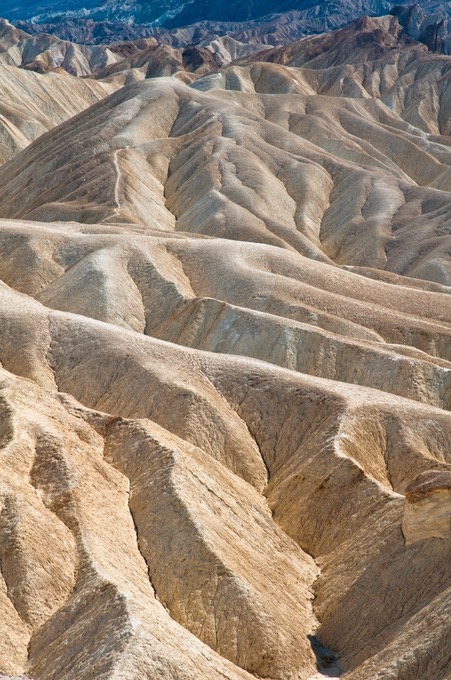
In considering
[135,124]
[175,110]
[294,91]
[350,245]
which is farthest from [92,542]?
[294,91]

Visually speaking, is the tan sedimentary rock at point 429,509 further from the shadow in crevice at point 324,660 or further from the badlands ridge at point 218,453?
the shadow in crevice at point 324,660

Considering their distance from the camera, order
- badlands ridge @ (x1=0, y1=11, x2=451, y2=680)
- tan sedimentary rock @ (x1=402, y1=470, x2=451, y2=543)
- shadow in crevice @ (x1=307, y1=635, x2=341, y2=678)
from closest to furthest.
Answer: badlands ridge @ (x1=0, y1=11, x2=451, y2=680) → shadow in crevice @ (x1=307, y1=635, x2=341, y2=678) → tan sedimentary rock @ (x1=402, y1=470, x2=451, y2=543)

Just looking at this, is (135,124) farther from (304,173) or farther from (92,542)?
(92,542)

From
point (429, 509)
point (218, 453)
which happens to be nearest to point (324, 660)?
point (429, 509)

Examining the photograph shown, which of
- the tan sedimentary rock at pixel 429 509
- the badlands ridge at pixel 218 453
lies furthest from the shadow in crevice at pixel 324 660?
the tan sedimentary rock at pixel 429 509

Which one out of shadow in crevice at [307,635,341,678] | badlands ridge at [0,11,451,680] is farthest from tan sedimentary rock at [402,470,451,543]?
shadow in crevice at [307,635,341,678]

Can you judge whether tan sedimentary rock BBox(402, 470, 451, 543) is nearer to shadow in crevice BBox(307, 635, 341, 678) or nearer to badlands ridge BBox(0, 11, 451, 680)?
badlands ridge BBox(0, 11, 451, 680)

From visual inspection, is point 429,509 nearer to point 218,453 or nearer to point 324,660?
point 324,660

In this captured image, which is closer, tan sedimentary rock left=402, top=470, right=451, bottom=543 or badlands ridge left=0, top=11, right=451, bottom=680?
badlands ridge left=0, top=11, right=451, bottom=680
